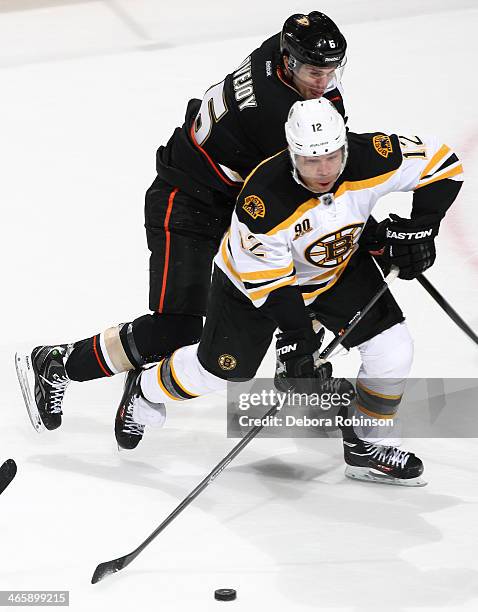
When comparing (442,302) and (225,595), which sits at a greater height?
(442,302)

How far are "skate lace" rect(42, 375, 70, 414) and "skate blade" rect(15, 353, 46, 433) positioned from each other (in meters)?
0.05

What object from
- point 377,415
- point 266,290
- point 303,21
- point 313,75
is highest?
point 303,21

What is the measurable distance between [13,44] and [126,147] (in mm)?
1467

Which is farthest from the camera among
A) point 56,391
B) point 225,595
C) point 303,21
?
point 56,391

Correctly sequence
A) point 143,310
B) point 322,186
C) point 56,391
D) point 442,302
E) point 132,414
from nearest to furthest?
1. point 322,186
2. point 442,302
3. point 132,414
4. point 56,391
5. point 143,310

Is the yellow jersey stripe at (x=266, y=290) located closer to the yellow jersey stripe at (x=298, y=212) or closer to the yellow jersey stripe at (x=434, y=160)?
the yellow jersey stripe at (x=298, y=212)

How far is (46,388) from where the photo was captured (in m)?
3.48

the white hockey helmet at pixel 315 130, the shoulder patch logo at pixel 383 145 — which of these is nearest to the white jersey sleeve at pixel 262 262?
the white hockey helmet at pixel 315 130

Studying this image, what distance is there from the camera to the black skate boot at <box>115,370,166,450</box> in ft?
10.9

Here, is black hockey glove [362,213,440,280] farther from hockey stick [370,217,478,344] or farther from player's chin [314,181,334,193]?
player's chin [314,181,334,193]

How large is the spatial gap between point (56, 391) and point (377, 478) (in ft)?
3.37

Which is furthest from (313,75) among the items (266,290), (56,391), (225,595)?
(225,595)

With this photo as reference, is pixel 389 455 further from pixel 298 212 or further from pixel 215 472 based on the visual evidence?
pixel 298 212

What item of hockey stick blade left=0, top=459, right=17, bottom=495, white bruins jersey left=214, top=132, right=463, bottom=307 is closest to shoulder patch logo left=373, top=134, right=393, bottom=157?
white bruins jersey left=214, top=132, right=463, bottom=307
